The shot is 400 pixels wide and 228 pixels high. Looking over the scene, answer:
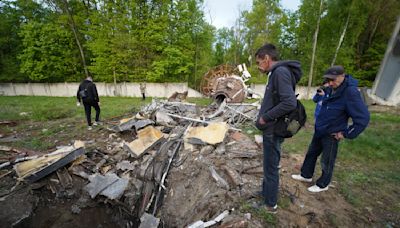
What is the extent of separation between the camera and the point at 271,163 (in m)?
2.24

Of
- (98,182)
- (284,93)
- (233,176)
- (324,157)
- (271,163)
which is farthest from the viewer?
(98,182)

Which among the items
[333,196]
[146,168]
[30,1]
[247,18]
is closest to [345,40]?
[247,18]

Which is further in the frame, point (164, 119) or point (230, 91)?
point (230, 91)

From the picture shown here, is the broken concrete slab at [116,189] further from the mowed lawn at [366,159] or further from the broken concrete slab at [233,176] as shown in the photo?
the mowed lawn at [366,159]

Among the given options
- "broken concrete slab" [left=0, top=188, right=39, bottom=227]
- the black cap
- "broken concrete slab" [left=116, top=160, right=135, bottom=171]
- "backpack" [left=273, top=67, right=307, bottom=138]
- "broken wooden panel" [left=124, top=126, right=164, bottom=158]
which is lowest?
"broken concrete slab" [left=0, top=188, right=39, bottom=227]

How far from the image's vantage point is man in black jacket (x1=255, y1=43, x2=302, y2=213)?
1975mm

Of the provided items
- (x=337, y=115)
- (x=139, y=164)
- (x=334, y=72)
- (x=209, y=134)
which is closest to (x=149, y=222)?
(x=139, y=164)

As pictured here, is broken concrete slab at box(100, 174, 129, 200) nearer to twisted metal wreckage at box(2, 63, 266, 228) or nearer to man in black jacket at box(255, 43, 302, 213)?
twisted metal wreckage at box(2, 63, 266, 228)

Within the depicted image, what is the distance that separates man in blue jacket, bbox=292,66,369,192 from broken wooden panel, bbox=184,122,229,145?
6.86ft

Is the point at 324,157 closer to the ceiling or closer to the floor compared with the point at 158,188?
closer to the ceiling

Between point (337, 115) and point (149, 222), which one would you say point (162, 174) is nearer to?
point (149, 222)

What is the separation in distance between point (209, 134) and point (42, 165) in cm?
343

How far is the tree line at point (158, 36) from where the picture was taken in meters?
14.8

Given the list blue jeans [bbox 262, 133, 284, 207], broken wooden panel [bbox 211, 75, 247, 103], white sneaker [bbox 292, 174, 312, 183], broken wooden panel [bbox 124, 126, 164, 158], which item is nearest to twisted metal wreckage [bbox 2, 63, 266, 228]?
broken wooden panel [bbox 124, 126, 164, 158]
